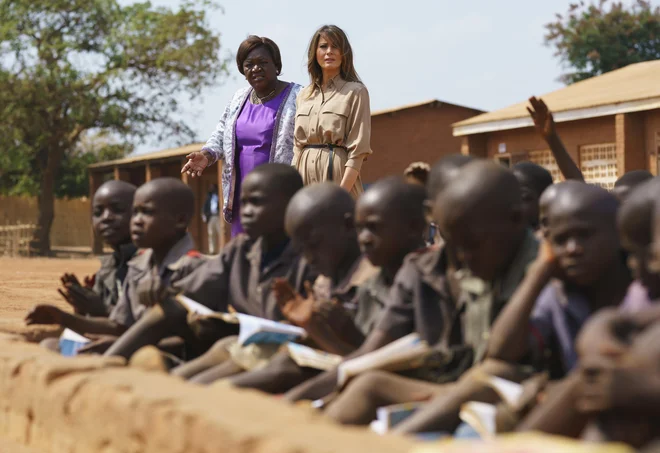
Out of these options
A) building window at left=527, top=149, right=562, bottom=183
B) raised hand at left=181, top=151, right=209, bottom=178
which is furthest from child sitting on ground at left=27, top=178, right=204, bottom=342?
building window at left=527, top=149, right=562, bottom=183

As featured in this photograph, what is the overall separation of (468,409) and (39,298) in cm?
936

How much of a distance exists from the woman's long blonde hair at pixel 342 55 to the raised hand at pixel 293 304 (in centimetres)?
253

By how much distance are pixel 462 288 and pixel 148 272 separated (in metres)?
2.19

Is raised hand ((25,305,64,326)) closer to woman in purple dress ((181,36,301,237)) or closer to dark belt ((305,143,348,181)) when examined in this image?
woman in purple dress ((181,36,301,237))

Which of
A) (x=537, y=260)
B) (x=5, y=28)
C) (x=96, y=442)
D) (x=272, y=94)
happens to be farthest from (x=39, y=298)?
(x=5, y=28)

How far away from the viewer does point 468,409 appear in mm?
3023

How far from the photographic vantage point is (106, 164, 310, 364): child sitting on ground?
4641 mm

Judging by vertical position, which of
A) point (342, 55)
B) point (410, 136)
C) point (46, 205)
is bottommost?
point (46, 205)

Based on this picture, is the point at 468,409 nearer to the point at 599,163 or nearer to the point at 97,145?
the point at 599,163

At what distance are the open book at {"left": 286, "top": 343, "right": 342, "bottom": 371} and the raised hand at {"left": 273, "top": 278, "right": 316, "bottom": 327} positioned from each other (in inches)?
4.0

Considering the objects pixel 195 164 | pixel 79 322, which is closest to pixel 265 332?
pixel 79 322

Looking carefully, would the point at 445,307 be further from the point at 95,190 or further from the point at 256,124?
the point at 95,190

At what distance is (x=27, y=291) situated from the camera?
42.9 ft

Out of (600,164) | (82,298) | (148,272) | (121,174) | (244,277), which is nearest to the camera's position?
(244,277)
